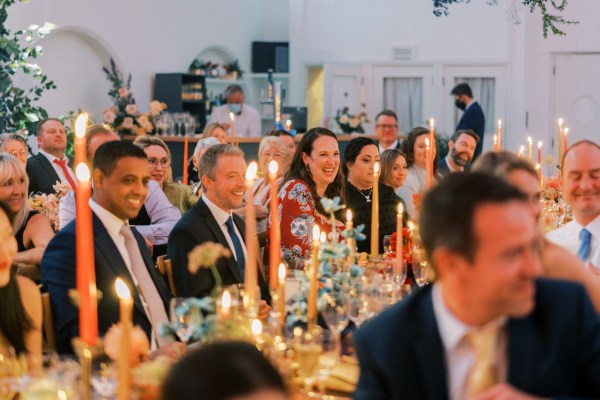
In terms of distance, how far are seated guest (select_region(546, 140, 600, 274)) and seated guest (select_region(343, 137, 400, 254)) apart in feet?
6.24

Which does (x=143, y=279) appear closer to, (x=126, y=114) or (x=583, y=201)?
(x=583, y=201)

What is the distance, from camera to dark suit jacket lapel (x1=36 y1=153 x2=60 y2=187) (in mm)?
7309

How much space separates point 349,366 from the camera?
250 centimetres

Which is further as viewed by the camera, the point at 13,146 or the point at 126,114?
the point at 126,114

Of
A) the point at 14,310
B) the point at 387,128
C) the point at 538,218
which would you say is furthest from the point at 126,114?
the point at 538,218

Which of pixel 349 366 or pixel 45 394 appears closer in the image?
pixel 45 394

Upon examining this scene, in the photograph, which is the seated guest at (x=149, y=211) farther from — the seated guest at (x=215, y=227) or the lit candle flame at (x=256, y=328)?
the lit candle flame at (x=256, y=328)

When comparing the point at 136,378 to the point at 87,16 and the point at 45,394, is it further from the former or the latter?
the point at 87,16

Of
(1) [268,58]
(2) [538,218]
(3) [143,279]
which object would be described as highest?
(1) [268,58]

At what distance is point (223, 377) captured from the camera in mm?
1267

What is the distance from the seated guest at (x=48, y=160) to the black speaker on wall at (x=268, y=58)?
7.11 meters

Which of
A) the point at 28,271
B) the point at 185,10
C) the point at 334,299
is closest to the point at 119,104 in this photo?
the point at 185,10

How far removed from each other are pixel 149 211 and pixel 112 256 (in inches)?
91.7

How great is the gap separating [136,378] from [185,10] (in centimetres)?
1129
